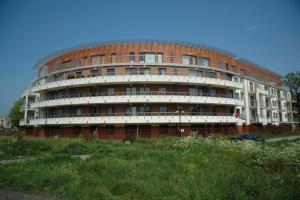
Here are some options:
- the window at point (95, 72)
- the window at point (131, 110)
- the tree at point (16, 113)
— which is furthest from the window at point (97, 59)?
the tree at point (16, 113)

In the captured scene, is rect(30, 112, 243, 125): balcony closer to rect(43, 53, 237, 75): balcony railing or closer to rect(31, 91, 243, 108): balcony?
rect(31, 91, 243, 108): balcony

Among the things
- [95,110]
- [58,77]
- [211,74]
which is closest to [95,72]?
[95,110]

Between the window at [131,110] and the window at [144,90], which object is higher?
the window at [144,90]

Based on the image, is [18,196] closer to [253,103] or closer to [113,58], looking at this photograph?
[113,58]

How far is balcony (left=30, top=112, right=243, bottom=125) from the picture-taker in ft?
142

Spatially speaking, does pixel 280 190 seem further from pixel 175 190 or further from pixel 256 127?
pixel 256 127

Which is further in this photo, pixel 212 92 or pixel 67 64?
pixel 67 64

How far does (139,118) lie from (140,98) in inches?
126

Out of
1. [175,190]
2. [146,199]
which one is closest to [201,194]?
[175,190]

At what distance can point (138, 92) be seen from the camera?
45938mm

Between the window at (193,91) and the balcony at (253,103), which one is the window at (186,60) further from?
the balcony at (253,103)

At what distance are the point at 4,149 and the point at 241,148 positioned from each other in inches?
804

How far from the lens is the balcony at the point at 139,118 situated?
43312mm

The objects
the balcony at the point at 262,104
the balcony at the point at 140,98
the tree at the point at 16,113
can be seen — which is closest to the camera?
the balcony at the point at 140,98
